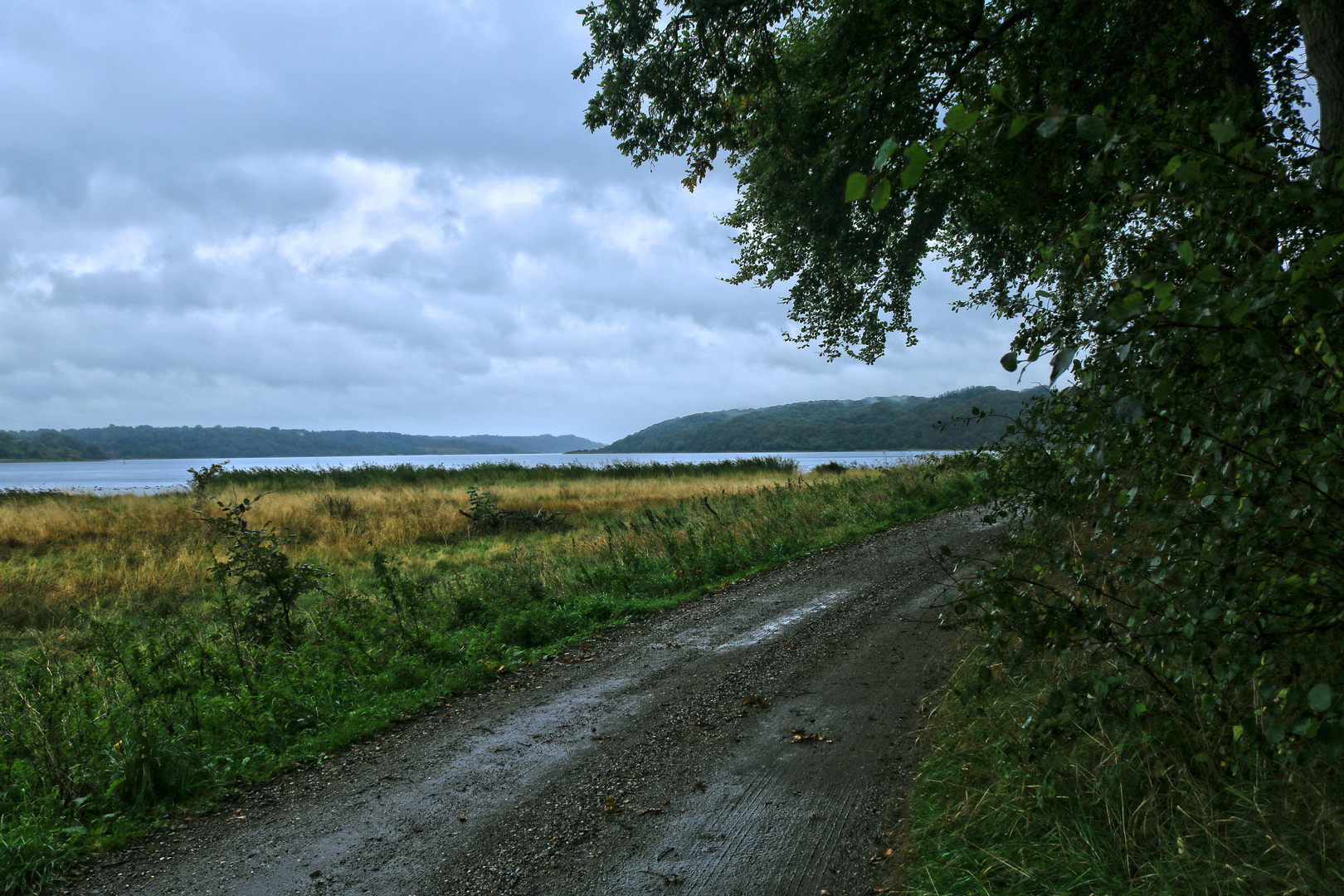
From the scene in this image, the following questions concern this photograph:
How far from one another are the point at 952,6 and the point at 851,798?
914 centimetres

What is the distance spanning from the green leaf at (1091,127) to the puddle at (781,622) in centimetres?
633

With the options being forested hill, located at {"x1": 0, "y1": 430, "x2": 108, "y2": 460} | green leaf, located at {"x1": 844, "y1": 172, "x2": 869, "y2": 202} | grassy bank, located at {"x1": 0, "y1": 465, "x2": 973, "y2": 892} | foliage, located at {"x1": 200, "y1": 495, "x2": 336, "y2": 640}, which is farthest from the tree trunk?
forested hill, located at {"x1": 0, "y1": 430, "x2": 108, "y2": 460}

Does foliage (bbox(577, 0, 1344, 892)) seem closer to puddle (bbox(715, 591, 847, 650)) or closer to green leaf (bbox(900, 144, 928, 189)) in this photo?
green leaf (bbox(900, 144, 928, 189))

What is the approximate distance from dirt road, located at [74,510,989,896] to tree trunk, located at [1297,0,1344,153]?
16.9ft

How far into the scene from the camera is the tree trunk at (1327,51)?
577 centimetres

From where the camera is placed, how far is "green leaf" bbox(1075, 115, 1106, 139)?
1725mm

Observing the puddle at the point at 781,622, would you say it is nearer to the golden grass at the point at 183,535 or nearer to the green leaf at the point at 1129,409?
the green leaf at the point at 1129,409

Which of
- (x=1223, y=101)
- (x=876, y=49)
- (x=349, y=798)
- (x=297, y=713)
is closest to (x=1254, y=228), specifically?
(x=1223, y=101)

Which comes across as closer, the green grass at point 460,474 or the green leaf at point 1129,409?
the green leaf at point 1129,409

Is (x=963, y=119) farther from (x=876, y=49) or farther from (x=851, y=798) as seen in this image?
(x=876, y=49)

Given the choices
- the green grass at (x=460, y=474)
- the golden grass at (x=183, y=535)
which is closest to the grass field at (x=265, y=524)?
the golden grass at (x=183, y=535)

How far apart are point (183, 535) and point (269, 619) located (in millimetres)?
14232

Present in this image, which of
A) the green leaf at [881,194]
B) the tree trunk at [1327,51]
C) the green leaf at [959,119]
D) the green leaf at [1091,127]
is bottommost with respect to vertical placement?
the green leaf at [881,194]

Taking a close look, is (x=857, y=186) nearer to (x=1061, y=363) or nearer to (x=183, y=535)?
(x=1061, y=363)
